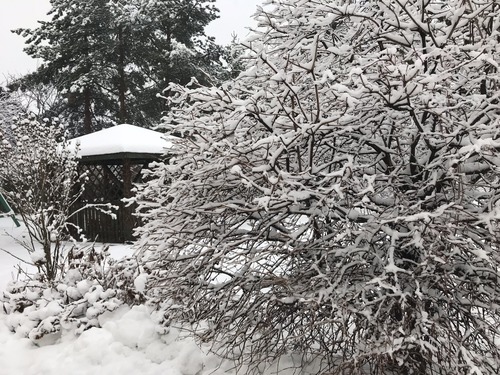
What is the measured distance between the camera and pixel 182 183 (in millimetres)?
3115

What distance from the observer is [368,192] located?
2670mm

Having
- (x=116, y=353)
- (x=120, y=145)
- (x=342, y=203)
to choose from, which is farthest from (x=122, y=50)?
(x=342, y=203)

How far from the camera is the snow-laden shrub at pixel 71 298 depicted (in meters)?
4.57

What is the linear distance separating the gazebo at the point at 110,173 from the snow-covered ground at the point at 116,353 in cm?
570

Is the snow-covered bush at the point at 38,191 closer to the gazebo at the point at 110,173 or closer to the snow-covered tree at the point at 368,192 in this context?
the gazebo at the point at 110,173

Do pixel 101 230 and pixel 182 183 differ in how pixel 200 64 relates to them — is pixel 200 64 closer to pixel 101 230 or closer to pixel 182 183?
pixel 101 230

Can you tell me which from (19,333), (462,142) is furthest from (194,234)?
(19,333)

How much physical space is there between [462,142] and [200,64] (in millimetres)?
18281

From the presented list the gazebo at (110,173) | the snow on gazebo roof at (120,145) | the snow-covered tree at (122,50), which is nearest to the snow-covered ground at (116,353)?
the gazebo at (110,173)

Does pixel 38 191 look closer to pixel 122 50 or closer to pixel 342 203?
pixel 342 203

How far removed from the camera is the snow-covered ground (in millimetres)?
3637

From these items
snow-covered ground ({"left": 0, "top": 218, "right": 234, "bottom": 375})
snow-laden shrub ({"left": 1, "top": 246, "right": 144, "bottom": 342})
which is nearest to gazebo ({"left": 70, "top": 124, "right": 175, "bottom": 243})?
snow-laden shrub ({"left": 1, "top": 246, "right": 144, "bottom": 342})

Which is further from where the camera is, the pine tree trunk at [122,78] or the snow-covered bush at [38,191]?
the pine tree trunk at [122,78]

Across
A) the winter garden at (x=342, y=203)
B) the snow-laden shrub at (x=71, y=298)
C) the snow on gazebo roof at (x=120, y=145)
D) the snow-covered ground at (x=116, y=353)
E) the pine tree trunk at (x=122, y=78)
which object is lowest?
the snow-covered ground at (x=116, y=353)
